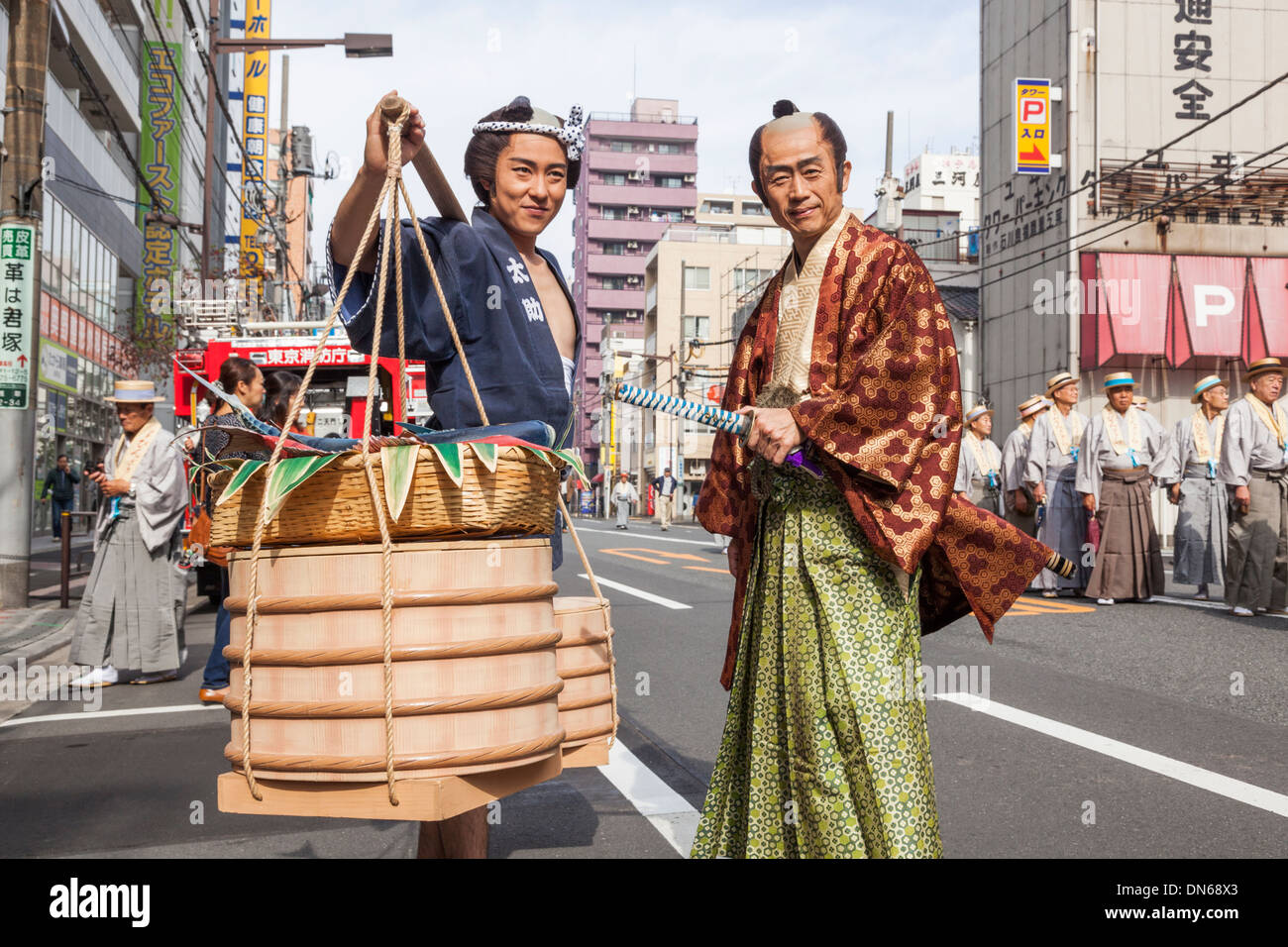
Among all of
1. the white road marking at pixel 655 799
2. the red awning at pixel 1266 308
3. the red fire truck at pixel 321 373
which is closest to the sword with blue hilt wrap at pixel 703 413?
the white road marking at pixel 655 799

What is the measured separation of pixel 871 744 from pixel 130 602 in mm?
5914

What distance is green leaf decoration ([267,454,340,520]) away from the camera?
179cm

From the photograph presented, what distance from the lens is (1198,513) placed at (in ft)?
37.2

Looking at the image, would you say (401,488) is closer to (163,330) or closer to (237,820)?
(237,820)

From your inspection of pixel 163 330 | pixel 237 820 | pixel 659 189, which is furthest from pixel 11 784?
pixel 659 189

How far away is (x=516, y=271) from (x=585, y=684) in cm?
96

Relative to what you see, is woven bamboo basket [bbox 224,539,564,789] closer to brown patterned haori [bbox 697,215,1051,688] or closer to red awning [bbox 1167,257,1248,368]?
brown patterned haori [bbox 697,215,1051,688]

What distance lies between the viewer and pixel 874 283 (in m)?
2.63

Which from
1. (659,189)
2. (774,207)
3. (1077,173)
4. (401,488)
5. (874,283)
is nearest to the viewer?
(401,488)

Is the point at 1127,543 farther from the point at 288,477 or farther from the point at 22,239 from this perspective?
the point at 22,239

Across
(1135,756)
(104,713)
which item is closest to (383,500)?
(1135,756)

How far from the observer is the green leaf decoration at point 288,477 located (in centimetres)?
179

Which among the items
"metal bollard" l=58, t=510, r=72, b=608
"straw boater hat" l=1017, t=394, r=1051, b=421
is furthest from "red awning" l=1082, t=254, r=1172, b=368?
"metal bollard" l=58, t=510, r=72, b=608

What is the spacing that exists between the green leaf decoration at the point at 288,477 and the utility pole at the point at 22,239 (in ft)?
32.1
